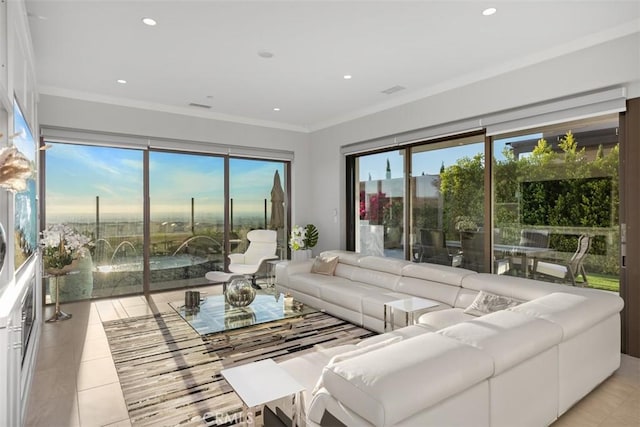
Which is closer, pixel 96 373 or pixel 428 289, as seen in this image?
pixel 96 373

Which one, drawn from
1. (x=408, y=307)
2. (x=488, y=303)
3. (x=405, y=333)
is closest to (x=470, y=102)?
(x=488, y=303)

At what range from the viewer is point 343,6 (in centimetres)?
281

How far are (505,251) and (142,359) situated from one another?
3895 mm

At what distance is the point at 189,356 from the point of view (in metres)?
3.31

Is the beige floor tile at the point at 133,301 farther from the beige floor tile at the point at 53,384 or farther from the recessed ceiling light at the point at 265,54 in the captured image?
the recessed ceiling light at the point at 265,54

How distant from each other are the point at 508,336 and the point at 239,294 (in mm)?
2611

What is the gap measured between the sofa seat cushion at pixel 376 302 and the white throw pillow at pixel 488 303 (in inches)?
30.4

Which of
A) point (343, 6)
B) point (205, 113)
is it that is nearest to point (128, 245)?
point (205, 113)

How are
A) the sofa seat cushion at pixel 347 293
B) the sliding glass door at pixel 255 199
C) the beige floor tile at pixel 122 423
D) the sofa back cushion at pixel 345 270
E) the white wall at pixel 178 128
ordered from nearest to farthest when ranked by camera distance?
1. the beige floor tile at pixel 122 423
2. the sofa seat cushion at pixel 347 293
3. the white wall at pixel 178 128
4. the sofa back cushion at pixel 345 270
5. the sliding glass door at pixel 255 199

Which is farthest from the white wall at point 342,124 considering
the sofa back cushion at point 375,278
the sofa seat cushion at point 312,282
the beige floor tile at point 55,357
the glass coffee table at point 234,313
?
the beige floor tile at point 55,357

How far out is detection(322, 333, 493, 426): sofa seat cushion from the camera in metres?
1.34

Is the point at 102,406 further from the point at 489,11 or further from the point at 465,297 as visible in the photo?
the point at 489,11

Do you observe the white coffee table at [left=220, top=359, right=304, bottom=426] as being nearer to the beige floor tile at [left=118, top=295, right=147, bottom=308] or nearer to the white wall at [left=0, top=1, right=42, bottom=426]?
the white wall at [left=0, top=1, right=42, bottom=426]

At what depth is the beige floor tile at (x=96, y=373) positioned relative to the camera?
2812 millimetres
